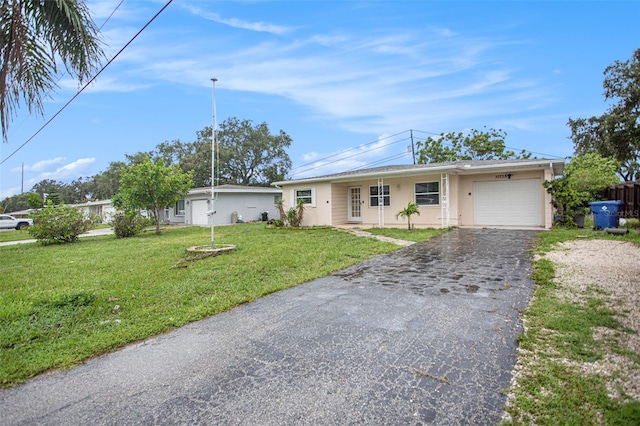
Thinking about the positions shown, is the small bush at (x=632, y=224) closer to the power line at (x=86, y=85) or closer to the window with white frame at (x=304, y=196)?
the window with white frame at (x=304, y=196)

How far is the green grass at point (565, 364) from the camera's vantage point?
1.96 meters

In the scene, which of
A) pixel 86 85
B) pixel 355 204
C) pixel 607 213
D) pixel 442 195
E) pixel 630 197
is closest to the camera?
pixel 86 85

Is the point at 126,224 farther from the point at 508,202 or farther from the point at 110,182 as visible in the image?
the point at 110,182

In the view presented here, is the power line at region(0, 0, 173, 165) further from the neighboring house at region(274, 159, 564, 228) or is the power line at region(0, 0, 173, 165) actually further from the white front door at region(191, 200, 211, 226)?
the neighboring house at region(274, 159, 564, 228)

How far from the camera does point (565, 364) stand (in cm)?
255

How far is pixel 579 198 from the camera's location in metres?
11.2

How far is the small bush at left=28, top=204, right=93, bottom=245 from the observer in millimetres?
12727

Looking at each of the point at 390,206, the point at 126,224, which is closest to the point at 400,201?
the point at 390,206

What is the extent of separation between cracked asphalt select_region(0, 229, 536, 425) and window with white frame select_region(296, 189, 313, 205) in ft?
41.2

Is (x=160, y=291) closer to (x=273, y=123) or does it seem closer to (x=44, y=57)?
(x=44, y=57)

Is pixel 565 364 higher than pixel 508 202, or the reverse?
pixel 508 202

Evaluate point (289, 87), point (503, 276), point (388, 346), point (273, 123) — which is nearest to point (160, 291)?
point (388, 346)

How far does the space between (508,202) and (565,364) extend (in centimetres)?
1198

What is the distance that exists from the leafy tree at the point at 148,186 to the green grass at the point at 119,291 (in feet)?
19.2
